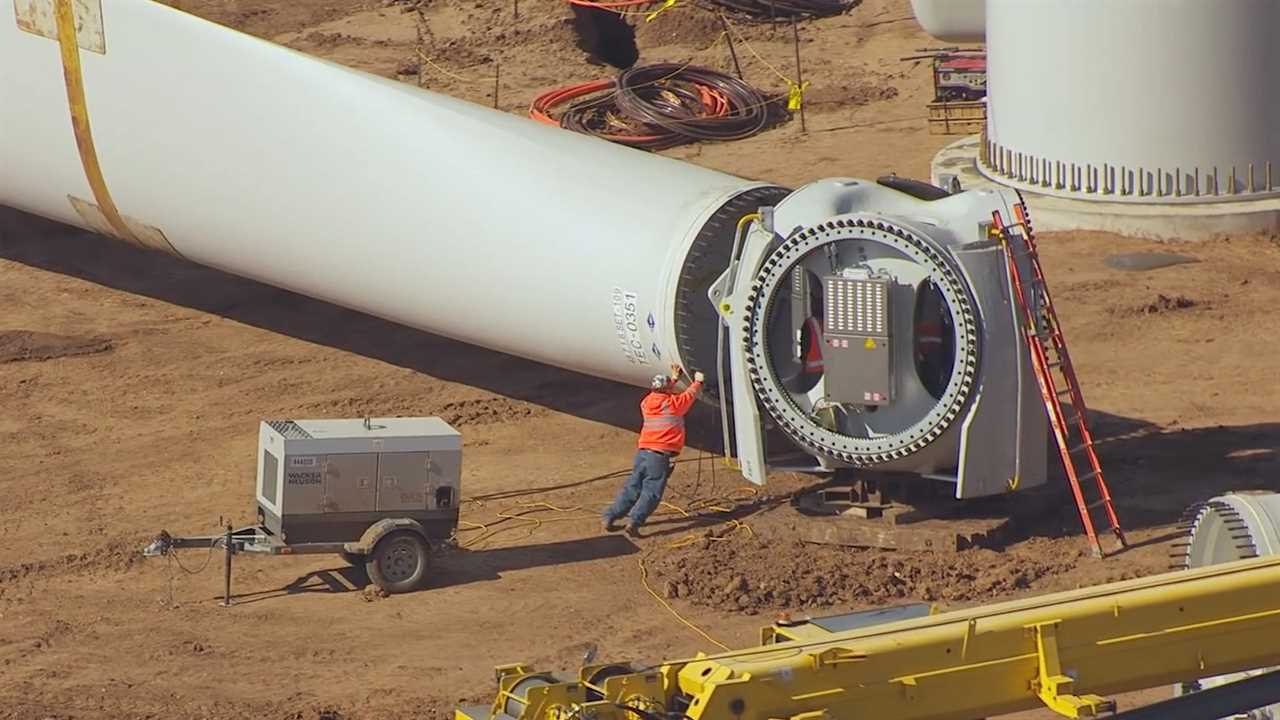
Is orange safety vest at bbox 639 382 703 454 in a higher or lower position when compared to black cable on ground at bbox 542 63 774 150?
higher

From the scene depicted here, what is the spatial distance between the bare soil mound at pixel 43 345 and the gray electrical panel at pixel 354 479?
6.99m

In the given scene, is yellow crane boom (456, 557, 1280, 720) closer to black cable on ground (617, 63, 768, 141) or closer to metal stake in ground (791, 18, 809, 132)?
black cable on ground (617, 63, 768, 141)

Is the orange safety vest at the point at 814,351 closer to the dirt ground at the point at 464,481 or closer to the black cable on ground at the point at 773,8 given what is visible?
the dirt ground at the point at 464,481

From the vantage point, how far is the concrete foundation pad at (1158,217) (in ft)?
76.4

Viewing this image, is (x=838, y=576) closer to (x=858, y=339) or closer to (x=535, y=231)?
(x=858, y=339)

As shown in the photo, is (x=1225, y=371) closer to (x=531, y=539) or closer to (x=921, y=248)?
(x=921, y=248)

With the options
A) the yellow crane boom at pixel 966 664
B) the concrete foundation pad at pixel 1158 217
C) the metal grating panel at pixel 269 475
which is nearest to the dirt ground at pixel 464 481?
the concrete foundation pad at pixel 1158 217

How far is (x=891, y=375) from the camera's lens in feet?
52.0

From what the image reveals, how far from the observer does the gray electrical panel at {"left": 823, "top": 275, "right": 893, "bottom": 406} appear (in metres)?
15.7

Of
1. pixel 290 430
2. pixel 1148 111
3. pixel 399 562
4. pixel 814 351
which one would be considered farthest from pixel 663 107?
pixel 399 562

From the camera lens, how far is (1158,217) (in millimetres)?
23375

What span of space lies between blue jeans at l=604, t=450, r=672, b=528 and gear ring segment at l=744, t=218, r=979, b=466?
43.1 inches

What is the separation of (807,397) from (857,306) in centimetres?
96

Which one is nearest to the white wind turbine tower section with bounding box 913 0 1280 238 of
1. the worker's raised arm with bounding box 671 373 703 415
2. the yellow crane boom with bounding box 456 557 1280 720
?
the worker's raised arm with bounding box 671 373 703 415
